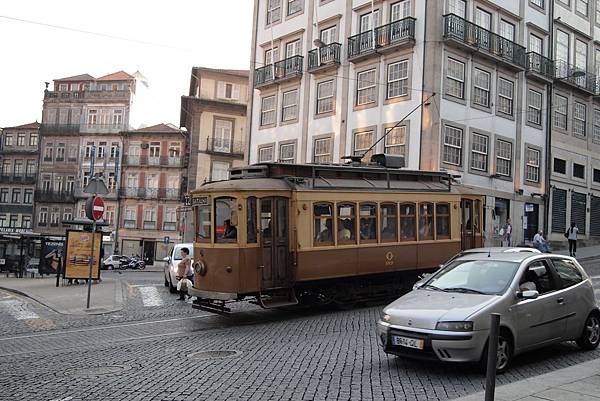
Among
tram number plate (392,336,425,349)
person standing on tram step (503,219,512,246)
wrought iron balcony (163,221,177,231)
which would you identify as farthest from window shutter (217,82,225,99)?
tram number plate (392,336,425,349)

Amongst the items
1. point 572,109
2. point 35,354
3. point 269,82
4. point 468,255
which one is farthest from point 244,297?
point 572,109

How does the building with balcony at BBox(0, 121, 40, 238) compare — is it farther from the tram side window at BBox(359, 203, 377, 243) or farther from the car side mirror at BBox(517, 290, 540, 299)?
the car side mirror at BBox(517, 290, 540, 299)

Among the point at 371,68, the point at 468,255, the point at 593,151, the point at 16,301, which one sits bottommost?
the point at 16,301

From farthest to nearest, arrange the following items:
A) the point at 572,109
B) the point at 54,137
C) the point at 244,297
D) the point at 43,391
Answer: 1. the point at 54,137
2. the point at 572,109
3. the point at 244,297
4. the point at 43,391

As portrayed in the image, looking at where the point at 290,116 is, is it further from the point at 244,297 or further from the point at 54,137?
the point at 54,137

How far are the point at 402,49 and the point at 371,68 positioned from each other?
1953 mm

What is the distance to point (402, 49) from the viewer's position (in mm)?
27562

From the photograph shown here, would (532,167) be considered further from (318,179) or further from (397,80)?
(318,179)

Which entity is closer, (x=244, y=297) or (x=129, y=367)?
(x=129, y=367)

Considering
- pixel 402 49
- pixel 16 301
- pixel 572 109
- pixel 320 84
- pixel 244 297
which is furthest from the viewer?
pixel 572 109

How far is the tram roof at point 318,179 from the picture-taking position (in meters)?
12.4

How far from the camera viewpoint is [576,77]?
34094 millimetres

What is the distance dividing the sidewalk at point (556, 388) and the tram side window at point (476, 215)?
9.72 meters

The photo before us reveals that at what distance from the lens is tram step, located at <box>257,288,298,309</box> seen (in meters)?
12.2
